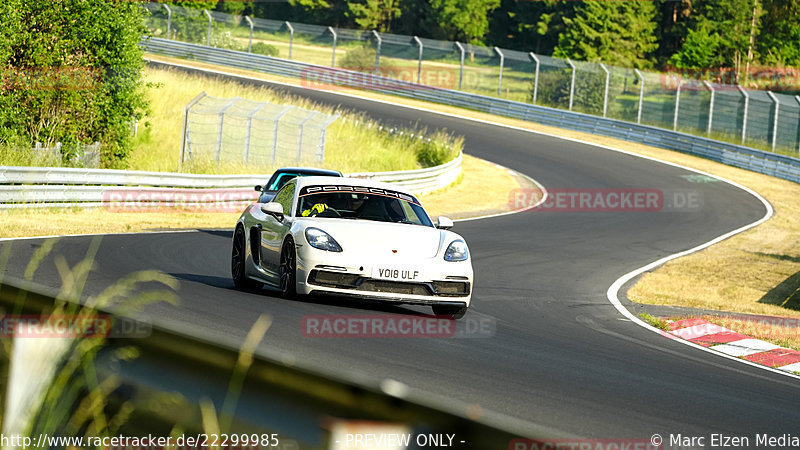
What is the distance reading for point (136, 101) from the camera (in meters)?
25.9

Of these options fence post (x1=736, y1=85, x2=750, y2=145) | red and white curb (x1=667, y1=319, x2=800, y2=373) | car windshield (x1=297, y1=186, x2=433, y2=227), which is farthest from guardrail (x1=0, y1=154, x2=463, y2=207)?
fence post (x1=736, y1=85, x2=750, y2=145)

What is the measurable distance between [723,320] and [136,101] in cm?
1692

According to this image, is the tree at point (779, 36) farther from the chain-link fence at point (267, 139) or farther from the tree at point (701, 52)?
the chain-link fence at point (267, 139)

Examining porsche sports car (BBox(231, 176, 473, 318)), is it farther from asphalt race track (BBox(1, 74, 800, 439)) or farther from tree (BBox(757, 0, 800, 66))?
tree (BBox(757, 0, 800, 66))

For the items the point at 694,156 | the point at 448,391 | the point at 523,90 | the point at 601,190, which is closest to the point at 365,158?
the point at 601,190

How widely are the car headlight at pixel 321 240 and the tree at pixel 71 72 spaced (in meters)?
14.2

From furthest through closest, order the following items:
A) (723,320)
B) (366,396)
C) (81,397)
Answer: (723,320), (81,397), (366,396)

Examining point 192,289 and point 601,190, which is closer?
point 192,289

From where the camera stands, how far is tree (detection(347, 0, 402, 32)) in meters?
90.7

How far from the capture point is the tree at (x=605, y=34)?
78.9 metres

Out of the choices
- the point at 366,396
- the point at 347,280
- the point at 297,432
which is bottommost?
the point at 347,280

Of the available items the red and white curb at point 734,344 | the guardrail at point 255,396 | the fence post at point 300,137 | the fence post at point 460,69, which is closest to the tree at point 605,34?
the fence post at point 460,69

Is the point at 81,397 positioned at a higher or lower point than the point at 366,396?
lower

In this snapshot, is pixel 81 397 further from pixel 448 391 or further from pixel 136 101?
pixel 136 101
